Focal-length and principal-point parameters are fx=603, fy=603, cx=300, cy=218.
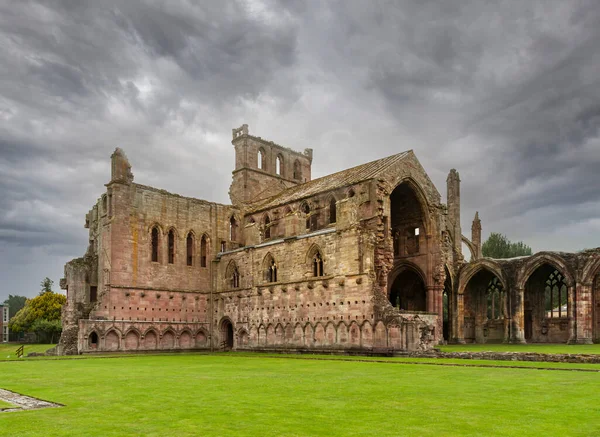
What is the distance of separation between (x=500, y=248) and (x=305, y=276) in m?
44.9

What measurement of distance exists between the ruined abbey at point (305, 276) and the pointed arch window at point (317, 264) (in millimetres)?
141

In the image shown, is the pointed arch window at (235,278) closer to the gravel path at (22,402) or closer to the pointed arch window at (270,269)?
the pointed arch window at (270,269)

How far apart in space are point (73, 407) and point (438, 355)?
20.8 metres

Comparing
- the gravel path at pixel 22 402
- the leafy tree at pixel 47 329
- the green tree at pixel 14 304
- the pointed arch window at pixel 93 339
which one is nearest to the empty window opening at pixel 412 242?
the pointed arch window at pixel 93 339

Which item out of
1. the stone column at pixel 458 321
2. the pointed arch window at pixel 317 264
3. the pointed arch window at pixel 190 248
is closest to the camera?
the pointed arch window at pixel 317 264

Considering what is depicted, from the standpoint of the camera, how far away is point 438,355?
28.7m

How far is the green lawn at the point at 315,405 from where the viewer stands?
8891 mm

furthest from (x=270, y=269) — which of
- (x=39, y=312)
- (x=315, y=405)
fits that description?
(x=39, y=312)

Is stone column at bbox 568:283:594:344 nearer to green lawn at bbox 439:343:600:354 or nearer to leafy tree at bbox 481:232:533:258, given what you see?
green lawn at bbox 439:343:600:354

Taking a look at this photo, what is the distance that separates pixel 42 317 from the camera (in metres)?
70.1

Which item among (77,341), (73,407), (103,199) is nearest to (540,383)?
(73,407)

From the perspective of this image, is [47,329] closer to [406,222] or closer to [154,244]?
[154,244]

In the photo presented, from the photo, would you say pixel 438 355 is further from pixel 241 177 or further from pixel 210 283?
pixel 241 177

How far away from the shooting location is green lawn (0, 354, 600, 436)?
8.89 metres
